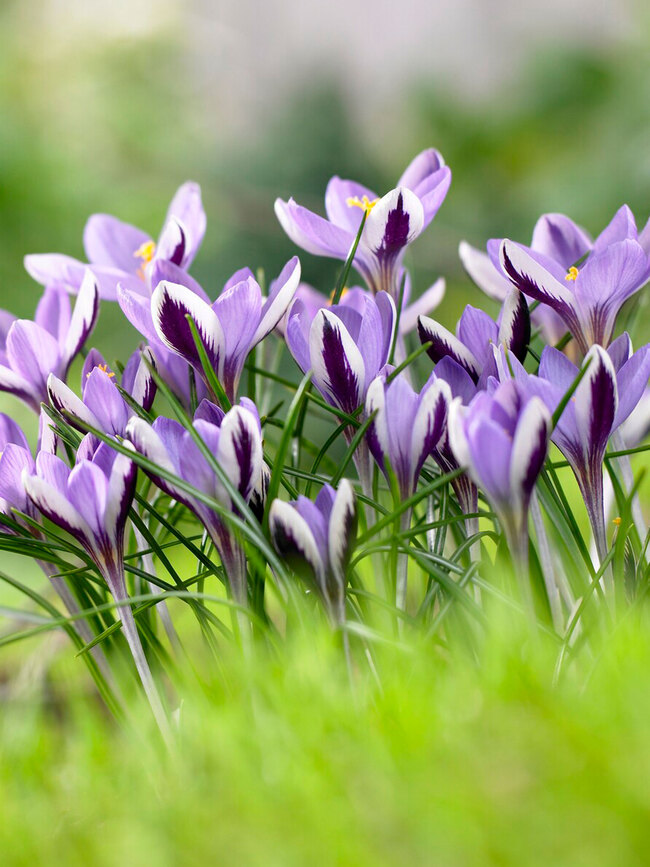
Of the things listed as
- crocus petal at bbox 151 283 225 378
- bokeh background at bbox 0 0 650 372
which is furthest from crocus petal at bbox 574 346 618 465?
bokeh background at bbox 0 0 650 372

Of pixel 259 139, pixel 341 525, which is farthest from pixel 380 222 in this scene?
pixel 259 139

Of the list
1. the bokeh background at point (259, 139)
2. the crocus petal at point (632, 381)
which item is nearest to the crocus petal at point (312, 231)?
the crocus petal at point (632, 381)

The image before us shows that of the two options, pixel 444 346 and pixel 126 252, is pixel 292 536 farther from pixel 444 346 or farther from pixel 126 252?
pixel 126 252

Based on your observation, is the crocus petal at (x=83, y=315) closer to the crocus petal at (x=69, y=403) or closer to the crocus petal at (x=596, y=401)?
the crocus petal at (x=69, y=403)

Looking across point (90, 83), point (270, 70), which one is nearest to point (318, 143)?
point (90, 83)

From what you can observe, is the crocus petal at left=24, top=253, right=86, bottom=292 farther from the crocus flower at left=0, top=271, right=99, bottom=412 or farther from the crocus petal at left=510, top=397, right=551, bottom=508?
the crocus petal at left=510, top=397, right=551, bottom=508
